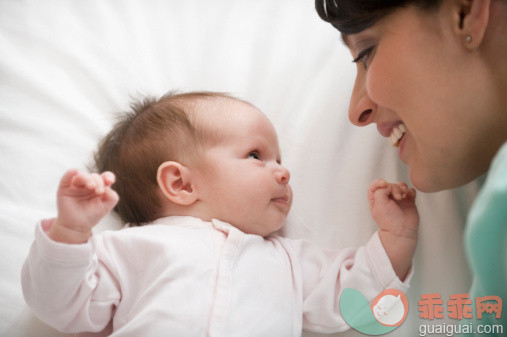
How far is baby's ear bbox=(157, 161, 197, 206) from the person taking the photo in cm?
107

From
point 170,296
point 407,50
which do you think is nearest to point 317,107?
point 407,50

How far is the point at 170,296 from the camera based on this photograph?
2.97ft

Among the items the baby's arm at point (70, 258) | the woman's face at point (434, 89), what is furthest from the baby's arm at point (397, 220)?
the baby's arm at point (70, 258)

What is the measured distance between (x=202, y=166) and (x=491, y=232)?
61 cm

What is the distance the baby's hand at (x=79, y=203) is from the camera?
2.64 feet

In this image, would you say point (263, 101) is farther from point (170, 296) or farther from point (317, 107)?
point (170, 296)

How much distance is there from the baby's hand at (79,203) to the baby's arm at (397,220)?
0.55m

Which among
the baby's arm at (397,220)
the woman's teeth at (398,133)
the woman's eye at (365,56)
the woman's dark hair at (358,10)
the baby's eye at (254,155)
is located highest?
the woman's dark hair at (358,10)

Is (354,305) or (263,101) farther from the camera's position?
(263,101)

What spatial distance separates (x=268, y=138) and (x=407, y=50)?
0.39 meters

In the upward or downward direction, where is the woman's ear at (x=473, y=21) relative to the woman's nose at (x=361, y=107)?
upward

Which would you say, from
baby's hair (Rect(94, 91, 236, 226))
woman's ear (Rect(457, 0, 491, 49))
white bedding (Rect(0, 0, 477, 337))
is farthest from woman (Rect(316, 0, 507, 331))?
baby's hair (Rect(94, 91, 236, 226))

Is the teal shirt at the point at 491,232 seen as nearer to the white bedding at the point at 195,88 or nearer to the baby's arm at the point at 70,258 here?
the white bedding at the point at 195,88

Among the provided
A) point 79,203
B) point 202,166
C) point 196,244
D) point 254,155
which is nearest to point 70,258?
point 79,203
